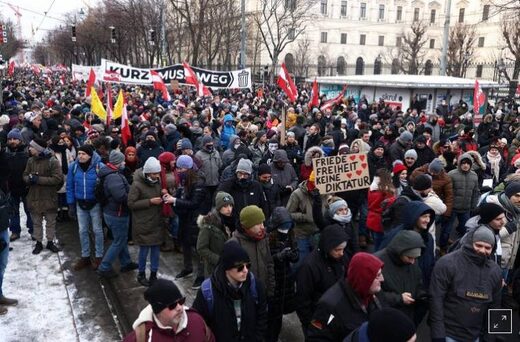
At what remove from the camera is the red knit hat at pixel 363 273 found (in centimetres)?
318

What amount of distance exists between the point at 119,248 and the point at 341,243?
3.53 metres

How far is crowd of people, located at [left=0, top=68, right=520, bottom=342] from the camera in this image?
3.30 m

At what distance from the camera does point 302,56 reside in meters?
66.4

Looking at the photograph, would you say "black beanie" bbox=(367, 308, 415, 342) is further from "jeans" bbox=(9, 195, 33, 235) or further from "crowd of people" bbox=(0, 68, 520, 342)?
"jeans" bbox=(9, 195, 33, 235)

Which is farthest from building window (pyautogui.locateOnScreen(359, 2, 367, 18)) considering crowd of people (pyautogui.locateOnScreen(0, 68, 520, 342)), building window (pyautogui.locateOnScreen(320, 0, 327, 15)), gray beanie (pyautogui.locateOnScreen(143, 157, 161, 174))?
gray beanie (pyautogui.locateOnScreen(143, 157, 161, 174))

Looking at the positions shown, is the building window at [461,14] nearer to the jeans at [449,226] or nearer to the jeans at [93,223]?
the jeans at [449,226]

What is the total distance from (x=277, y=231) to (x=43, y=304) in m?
3.02

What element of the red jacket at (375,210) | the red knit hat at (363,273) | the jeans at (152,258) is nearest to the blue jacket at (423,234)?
the red knit hat at (363,273)

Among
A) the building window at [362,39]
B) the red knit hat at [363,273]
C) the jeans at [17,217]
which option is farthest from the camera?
the building window at [362,39]

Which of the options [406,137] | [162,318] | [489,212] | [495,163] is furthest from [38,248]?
[495,163]

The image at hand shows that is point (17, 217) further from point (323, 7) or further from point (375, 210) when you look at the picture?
point (323, 7)

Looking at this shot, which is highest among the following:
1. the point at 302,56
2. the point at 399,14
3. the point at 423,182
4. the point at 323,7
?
the point at 323,7

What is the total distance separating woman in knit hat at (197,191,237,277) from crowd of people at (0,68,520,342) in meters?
0.01

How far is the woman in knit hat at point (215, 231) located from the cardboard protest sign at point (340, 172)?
56.3 inches
